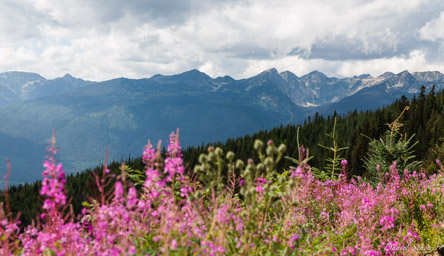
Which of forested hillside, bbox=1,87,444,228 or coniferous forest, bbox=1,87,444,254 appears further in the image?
forested hillside, bbox=1,87,444,228

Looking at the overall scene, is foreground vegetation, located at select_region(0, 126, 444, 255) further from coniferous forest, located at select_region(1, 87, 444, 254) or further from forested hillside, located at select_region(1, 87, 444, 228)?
forested hillside, located at select_region(1, 87, 444, 228)

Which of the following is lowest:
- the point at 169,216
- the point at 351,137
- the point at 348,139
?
the point at 348,139

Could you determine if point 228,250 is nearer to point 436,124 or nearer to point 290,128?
point 436,124

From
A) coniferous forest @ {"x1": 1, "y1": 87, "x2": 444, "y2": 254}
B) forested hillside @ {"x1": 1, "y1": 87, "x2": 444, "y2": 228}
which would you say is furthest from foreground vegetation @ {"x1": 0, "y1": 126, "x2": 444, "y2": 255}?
forested hillside @ {"x1": 1, "y1": 87, "x2": 444, "y2": 228}

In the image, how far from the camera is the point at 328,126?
161625 millimetres

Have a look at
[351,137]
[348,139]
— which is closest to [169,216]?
[351,137]

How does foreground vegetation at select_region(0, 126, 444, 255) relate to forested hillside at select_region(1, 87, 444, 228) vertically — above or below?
above

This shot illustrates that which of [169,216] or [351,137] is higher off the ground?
[169,216]

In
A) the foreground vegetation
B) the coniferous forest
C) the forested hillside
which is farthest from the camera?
the forested hillside

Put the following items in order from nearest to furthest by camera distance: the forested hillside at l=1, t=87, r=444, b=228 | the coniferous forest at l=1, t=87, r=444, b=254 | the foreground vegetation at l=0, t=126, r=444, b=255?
the foreground vegetation at l=0, t=126, r=444, b=255 < the coniferous forest at l=1, t=87, r=444, b=254 < the forested hillside at l=1, t=87, r=444, b=228

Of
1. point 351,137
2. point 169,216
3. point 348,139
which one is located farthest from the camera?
point 348,139

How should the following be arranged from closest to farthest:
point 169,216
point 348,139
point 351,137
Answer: point 169,216 → point 351,137 → point 348,139

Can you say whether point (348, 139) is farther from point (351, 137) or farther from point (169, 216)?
point (169, 216)

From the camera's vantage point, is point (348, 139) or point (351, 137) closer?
point (351, 137)
